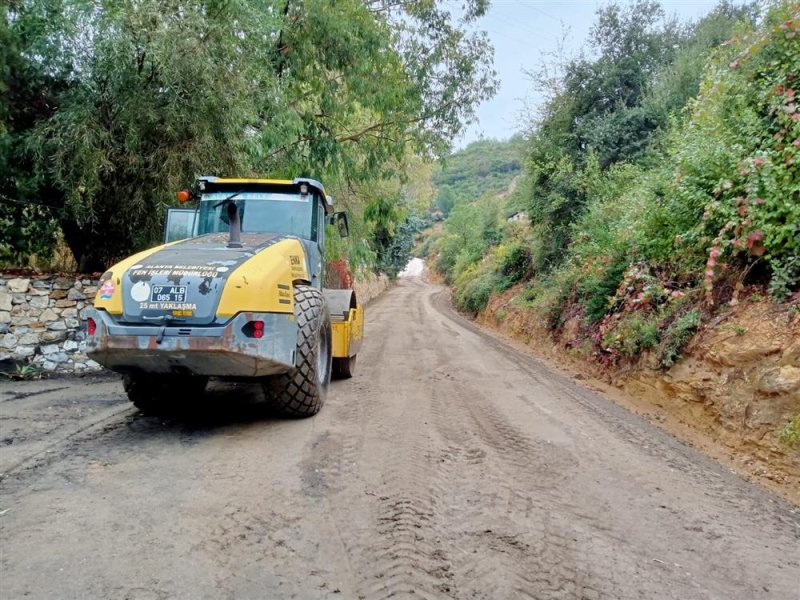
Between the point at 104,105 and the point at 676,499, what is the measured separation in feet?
27.7

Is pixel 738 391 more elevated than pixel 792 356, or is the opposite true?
pixel 792 356

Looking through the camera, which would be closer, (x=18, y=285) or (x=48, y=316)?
(x=18, y=285)

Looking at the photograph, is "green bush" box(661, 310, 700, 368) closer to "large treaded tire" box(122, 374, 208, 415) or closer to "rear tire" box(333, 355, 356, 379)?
"rear tire" box(333, 355, 356, 379)

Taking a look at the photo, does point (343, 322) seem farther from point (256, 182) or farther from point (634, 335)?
point (634, 335)

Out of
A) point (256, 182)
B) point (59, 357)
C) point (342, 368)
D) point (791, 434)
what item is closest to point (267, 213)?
point (256, 182)

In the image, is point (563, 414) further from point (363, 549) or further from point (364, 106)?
point (364, 106)

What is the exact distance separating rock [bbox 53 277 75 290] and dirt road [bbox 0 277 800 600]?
3.00 metres

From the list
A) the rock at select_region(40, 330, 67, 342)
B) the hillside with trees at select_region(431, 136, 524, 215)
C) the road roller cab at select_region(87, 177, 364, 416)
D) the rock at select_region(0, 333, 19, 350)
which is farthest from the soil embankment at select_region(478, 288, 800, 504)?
the hillside with trees at select_region(431, 136, 524, 215)

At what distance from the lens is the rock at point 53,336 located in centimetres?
852

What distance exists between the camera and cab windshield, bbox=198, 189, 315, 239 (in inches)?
267

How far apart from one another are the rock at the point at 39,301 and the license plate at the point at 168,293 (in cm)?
508

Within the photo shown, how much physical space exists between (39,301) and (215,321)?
18.2 feet

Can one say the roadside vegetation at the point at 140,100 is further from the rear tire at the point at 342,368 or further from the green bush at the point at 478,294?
the green bush at the point at 478,294

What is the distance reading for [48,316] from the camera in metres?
8.58
